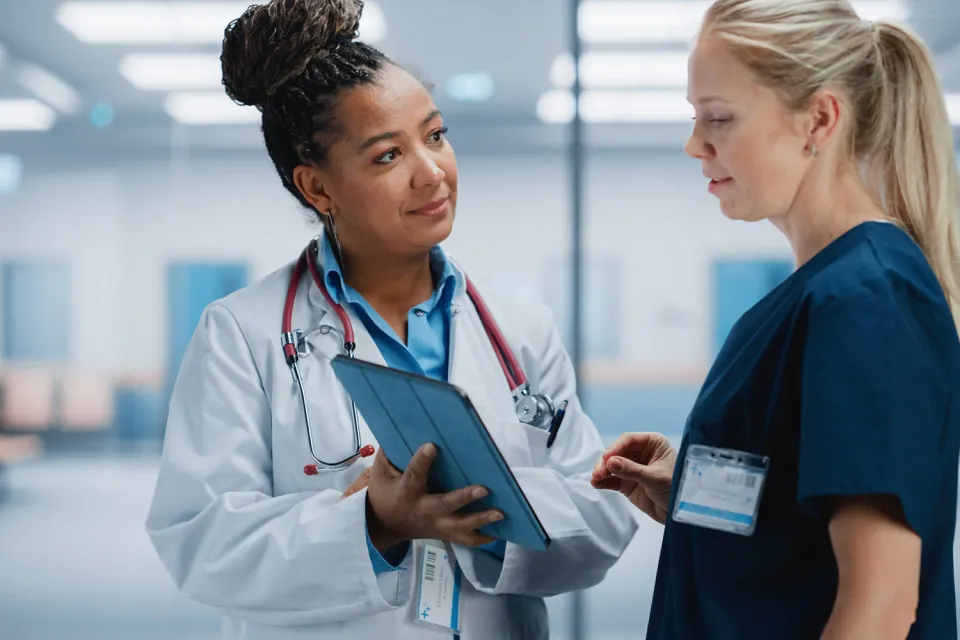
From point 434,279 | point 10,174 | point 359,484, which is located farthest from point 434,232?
point 10,174

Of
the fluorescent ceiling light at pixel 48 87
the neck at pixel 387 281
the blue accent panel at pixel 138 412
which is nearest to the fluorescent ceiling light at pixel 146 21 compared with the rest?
the fluorescent ceiling light at pixel 48 87

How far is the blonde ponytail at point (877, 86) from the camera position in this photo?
35.8 inches

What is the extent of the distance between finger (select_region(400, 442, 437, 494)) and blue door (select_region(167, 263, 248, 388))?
201 cm

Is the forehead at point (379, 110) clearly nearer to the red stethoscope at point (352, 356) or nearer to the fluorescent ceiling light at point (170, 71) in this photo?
the red stethoscope at point (352, 356)

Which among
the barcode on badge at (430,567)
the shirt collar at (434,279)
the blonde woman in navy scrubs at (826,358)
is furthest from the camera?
the shirt collar at (434,279)

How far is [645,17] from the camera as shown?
294cm

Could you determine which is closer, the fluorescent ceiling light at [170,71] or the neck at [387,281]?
the neck at [387,281]

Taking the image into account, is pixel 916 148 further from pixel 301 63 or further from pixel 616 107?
pixel 616 107

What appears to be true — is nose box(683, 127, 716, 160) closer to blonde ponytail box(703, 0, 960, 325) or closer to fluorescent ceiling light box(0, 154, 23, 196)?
blonde ponytail box(703, 0, 960, 325)

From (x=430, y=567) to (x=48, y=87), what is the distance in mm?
2487

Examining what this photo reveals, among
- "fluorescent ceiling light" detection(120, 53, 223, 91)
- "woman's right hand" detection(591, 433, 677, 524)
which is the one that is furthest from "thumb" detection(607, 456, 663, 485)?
"fluorescent ceiling light" detection(120, 53, 223, 91)

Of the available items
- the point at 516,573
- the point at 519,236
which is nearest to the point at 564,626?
the point at 519,236

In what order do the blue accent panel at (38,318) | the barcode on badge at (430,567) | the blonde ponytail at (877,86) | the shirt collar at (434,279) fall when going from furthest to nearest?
1. the blue accent panel at (38,318)
2. the shirt collar at (434,279)
3. the barcode on badge at (430,567)
4. the blonde ponytail at (877,86)

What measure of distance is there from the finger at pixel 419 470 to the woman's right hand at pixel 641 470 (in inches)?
10.5
